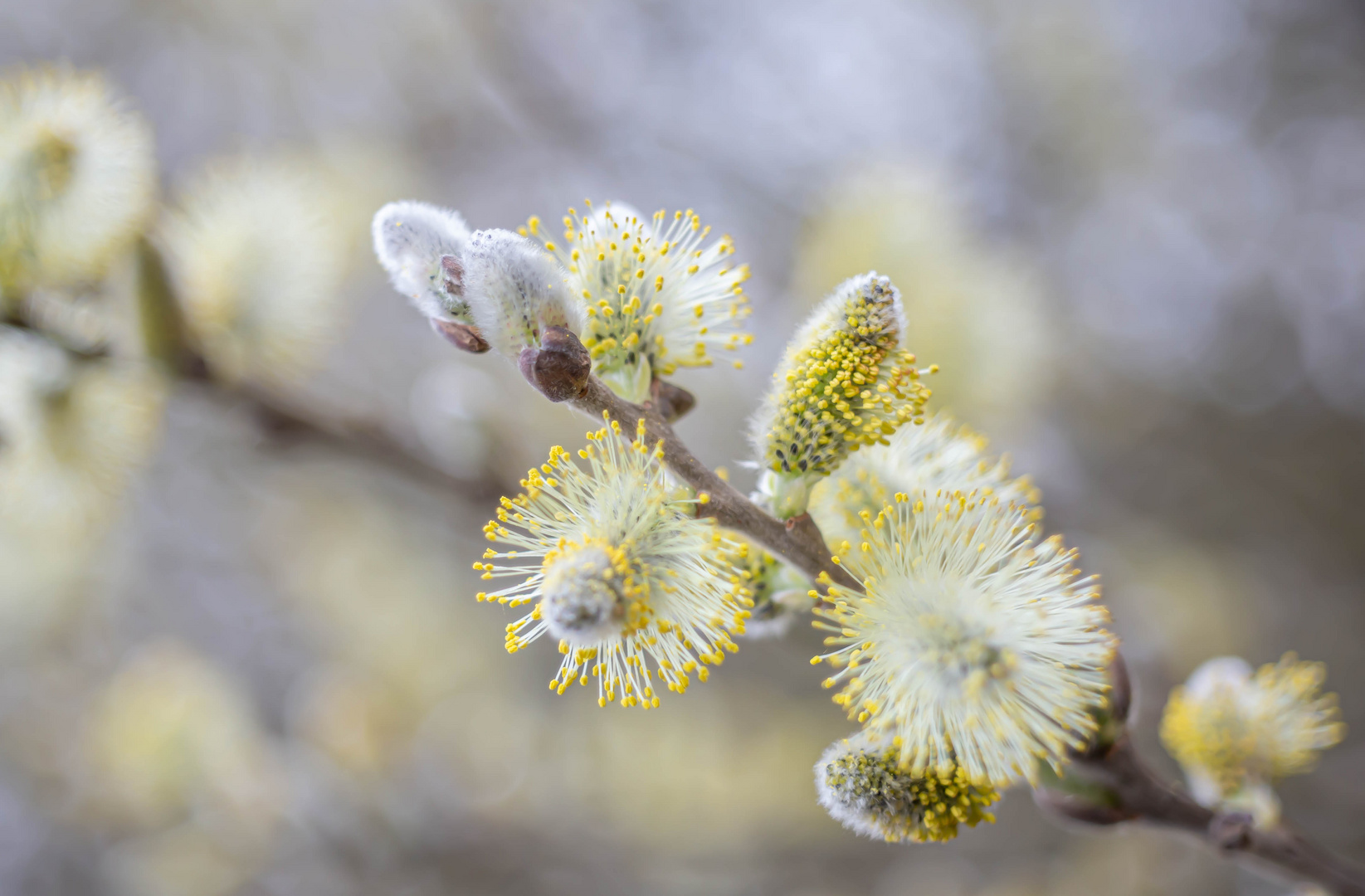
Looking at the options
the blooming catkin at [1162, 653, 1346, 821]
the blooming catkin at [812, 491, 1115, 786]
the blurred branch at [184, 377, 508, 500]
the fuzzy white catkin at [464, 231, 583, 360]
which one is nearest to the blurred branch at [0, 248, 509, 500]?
the blurred branch at [184, 377, 508, 500]

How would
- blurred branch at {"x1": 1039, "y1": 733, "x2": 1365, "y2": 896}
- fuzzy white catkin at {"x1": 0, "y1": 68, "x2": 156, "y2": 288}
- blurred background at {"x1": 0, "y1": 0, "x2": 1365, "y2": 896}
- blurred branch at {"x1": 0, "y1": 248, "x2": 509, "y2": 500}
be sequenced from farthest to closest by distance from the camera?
blurred background at {"x1": 0, "y1": 0, "x2": 1365, "y2": 896}
blurred branch at {"x1": 0, "y1": 248, "x2": 509, "y2": 500}
fuzzy white catkin at {"x1": 0, "y1": 68, "x2": 156, "y2": 288}
blurred branch at {"x1": 1039, "y1": 733, "x2": 1365, "y2": 896}

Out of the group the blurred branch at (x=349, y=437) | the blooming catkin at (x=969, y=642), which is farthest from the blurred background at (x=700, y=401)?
the blooming catkin at (x=969, y=642)

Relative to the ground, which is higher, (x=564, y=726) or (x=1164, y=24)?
(x=1164, y=24)

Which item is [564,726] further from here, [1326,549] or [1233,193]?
[1233,193]

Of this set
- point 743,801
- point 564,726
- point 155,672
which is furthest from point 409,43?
point 743,801

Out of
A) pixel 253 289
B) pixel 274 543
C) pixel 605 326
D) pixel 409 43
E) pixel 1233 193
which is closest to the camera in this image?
pixel 605 326

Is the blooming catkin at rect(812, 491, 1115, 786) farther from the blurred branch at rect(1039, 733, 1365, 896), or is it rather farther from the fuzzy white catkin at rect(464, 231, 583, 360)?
the fuzzy white catkin at rect(464, 231, 583, 360)
